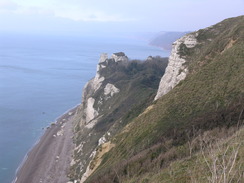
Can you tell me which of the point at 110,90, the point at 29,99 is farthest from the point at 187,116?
the point at 29,99

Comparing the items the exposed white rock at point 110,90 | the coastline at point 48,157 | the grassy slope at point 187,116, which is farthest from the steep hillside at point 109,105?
the grassy slope at point 187,116

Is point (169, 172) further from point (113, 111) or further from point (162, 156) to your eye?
point (113, 111)

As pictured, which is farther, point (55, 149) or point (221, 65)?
point (55, 149)

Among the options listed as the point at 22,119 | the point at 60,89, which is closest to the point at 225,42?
the point at 22,119

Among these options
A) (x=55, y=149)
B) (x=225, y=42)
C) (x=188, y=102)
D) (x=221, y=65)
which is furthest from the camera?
(x=55, y=149)

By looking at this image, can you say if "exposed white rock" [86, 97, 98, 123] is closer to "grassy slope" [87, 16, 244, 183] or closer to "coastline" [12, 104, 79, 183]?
"coastline" [12, 104, 79, 183]

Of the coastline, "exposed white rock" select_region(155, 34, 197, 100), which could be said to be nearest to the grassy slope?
"exposed white rock" select_region(155, 34, 197, 100)

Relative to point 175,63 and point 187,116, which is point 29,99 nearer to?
point 175,63

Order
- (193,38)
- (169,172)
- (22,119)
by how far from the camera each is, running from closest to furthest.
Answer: (169,172) < (193,38) < (22,119)
